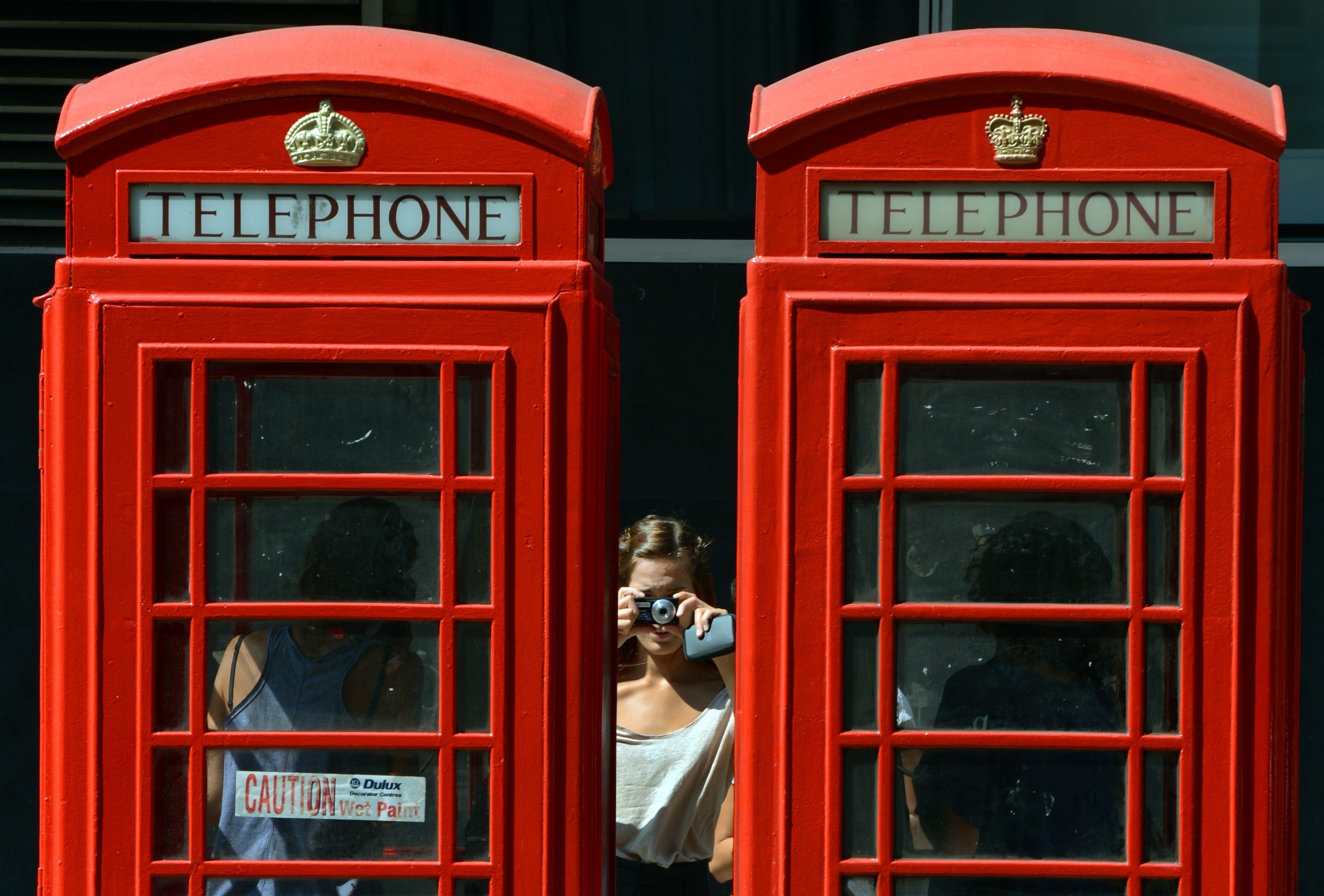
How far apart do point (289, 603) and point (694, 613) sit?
85 centimetres

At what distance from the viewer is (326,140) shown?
2.25m

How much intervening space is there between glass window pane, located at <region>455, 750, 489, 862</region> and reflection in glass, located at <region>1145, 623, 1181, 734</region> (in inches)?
45.8

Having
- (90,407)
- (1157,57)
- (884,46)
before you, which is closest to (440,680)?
(90,407)

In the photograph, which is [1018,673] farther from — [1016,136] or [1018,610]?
[1016,136]

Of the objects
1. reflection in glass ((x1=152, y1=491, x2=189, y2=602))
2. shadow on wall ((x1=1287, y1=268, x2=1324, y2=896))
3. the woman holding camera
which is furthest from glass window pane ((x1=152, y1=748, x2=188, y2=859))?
shadow on wall ((x1=1287, y1=268, x2=1324, y2=896))

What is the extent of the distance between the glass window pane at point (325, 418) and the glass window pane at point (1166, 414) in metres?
Answer: 1.22

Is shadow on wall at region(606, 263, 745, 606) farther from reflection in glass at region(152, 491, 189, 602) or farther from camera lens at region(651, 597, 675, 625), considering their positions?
reflection in glass at region(152, 491, 189, 602)

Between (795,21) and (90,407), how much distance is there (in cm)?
260

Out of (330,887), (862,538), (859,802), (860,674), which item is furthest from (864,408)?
(330,887)

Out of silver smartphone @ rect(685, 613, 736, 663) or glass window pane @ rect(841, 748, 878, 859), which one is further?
silver smartphone @ rect(685, 613, 736, 663)

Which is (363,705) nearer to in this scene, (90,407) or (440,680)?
(440,680)

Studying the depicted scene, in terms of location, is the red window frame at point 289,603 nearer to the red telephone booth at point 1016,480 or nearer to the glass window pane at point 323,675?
the glass window pane at point 323,675

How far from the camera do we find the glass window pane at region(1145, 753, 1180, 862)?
229 centimetres

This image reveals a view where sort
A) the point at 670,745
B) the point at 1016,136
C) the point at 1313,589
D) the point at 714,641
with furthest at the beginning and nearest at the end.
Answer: the point at 1313,589
the point at 670,745
the point at 714,641
the point at 1016,136
